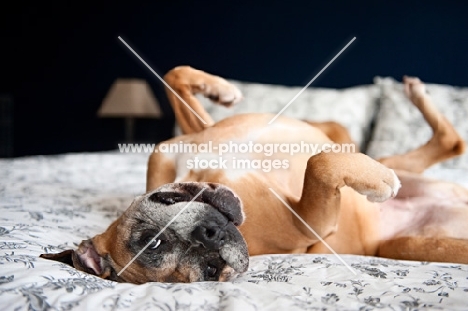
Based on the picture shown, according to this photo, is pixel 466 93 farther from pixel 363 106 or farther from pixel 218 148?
pixel 218 148

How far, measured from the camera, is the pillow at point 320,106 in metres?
2.96

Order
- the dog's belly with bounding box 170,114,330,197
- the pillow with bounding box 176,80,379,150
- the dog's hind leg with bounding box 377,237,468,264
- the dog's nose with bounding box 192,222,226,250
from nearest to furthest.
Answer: the dog's nose with bounding box 192,222,226,250
the dog's hind leg with bounding box 377,237,468,264
the dog's belly with bounding box 170,114,330,197
the pillow with bounding box 176,80,379,150

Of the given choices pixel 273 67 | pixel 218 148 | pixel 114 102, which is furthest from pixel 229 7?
pixel 218 148

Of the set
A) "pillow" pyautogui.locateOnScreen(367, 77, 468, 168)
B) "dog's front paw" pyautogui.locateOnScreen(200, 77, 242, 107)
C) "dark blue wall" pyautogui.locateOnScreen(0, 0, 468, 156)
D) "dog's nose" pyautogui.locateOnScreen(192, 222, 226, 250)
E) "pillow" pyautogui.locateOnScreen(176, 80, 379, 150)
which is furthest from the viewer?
"dark blue wall" pyautogui.locateOnScreen(0, 0, 468, 156)

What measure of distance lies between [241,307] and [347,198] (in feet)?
2.50

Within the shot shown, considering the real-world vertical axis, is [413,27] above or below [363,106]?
above

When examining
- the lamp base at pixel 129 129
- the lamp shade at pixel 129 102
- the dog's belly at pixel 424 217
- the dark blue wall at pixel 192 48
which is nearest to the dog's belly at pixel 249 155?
the dog's belly at pixel 424 217

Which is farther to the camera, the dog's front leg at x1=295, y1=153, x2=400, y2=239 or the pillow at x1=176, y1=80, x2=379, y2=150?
the pillow at x1=176, y1=80, x2=379, y2=150

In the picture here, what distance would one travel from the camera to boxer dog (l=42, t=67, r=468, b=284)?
1048 millimetres

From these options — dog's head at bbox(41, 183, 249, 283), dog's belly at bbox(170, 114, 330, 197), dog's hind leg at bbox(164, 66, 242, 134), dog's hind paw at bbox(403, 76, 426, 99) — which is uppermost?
dog's hind paw at bbox(403, 76, 426, 99)

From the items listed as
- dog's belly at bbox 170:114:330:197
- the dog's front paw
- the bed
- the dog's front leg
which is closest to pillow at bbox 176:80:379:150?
the bed

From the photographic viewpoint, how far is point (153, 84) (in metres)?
4.23

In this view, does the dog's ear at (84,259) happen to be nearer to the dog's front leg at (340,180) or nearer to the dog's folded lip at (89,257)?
the dog's folded lip at (89,257)

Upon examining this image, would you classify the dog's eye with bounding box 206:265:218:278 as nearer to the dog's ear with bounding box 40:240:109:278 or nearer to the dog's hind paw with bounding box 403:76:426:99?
the dog's ear with bounding box 40:240:109:278
